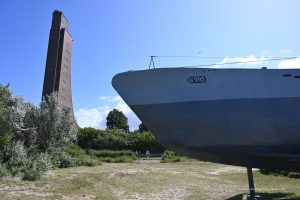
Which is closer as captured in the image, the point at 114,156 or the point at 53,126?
the point at 53,126

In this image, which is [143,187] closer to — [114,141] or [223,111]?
[223,111]

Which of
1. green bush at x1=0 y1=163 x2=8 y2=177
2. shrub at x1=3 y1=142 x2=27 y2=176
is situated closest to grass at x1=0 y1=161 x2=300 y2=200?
green bush at x1=0 y1=163 x2=8 y2=177

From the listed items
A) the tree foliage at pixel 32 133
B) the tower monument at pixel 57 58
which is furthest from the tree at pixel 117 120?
the tree foliage at pixel 32 133

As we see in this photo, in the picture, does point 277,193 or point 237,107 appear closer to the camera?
point 237,107

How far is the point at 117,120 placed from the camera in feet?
321

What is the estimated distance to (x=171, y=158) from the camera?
126 feet

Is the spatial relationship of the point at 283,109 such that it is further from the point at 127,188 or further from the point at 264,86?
the point at 127,188

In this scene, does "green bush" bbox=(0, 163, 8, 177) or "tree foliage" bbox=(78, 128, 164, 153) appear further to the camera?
"tree foliage" bbox=(78, 128, 164, 153)

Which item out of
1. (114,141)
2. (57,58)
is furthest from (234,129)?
(57,58)

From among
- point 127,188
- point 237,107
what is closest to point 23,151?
point 127,188

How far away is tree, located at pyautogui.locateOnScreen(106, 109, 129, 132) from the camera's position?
97381 mm

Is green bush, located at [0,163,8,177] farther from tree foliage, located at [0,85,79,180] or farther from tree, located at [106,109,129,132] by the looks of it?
tree, located at [106,109,129,132]

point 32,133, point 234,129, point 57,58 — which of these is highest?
point 57,58

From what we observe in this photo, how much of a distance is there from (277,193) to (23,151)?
1434 cm
